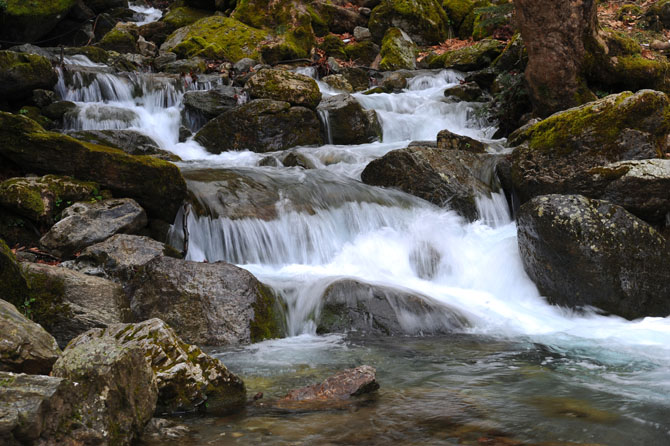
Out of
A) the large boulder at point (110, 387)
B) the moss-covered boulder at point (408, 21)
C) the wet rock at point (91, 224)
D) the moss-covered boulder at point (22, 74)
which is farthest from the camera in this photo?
the moss-covered boulder at point (408, 21)

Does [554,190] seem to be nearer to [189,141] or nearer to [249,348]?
[249,348]

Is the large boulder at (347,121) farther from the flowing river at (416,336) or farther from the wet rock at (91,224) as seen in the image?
the wet rock at (91,224)

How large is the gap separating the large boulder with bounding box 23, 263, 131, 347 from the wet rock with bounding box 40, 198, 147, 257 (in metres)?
0.86

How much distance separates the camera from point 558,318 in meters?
6.09

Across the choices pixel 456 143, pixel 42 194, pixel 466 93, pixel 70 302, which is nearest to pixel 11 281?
pixel 70 302

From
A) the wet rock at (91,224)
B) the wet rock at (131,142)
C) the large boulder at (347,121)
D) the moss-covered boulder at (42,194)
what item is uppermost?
the large boulder at (347,121)

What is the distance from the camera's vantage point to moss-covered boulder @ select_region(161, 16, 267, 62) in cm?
1753

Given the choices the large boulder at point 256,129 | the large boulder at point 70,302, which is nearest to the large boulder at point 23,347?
the large boulder at point 70,302

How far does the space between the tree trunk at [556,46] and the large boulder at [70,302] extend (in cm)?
894

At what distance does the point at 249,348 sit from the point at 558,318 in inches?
142

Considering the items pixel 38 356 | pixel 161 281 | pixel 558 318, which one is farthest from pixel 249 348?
pixel 558 318

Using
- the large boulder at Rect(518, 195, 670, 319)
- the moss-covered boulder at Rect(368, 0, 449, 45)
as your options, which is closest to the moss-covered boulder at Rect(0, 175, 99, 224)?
the large boulder at Rect(518, 195, 670, 319)

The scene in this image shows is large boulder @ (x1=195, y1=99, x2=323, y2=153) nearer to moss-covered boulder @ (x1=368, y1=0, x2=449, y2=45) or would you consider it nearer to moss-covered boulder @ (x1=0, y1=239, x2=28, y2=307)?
moss-covered boulder @ (x1=0, y1=239, x2=28, y2=307)

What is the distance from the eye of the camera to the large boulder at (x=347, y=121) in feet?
39.8
